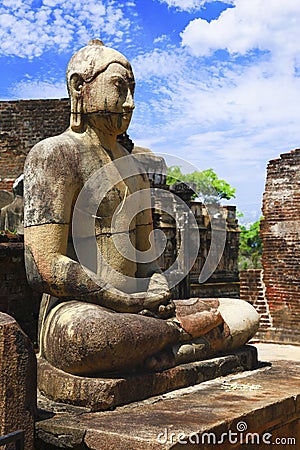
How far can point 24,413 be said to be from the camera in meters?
2.96

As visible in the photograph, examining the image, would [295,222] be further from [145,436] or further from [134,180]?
[145,436]

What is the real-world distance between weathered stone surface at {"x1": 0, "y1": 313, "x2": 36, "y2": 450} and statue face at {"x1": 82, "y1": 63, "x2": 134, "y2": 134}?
1619mm

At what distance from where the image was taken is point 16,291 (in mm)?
4695

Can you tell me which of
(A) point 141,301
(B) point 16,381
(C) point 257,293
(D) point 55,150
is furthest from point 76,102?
(C) point 257,293

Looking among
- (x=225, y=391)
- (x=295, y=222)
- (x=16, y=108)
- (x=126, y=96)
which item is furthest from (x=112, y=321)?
(x=16, y=108)

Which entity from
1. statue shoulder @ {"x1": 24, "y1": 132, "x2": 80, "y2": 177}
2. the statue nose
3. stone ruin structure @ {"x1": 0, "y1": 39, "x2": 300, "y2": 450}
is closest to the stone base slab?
stone ruin structure @ {"x1": 0, "y1": 39, "x2": 300, "y2": 450}

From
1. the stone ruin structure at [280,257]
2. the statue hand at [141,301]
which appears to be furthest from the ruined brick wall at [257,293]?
the statue hand at [141,301]

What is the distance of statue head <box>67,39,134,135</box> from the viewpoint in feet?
13.3

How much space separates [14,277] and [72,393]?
149 cm

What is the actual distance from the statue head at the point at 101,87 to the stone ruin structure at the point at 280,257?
5204mm

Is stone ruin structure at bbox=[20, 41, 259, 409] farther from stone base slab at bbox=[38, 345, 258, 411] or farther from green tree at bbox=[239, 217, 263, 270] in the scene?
green tree at bbox=[239, 217, 263, 270]

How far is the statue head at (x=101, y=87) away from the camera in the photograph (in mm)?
4043

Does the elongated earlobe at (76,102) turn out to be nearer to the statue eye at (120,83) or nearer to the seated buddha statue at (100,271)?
the seated buddha statue at (100,271)

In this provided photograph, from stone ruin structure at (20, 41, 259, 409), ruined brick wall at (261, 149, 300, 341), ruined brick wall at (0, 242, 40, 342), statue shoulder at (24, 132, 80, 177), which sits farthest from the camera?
ruined brick wall at (261, 149, 300, 341)
